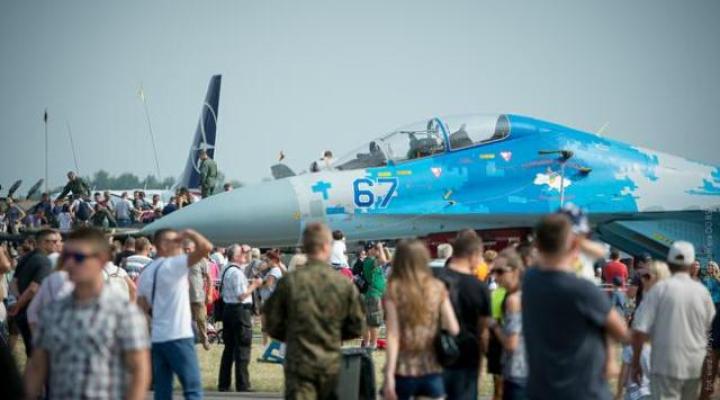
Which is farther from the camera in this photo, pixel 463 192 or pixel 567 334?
pixel 463 192

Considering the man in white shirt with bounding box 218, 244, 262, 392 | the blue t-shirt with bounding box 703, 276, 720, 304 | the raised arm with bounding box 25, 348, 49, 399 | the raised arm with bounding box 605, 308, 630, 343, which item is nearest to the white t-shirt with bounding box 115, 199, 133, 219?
the man in white shirt with bounding box 218, 244, 262, 392

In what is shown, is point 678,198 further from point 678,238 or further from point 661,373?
point 661,373

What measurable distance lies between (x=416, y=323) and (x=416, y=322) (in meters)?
0.01

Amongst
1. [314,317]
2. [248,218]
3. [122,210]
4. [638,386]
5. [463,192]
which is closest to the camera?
[314,317]

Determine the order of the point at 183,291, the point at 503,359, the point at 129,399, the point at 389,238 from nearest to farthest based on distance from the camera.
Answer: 1. the point at 129,399
2. the point at 503,359
3. the point at 183,291
4. the point at 389,238

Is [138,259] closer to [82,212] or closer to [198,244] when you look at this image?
[198,244]

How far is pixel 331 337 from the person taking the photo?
26.8 ft

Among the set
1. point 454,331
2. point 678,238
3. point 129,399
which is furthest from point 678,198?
point 129,399

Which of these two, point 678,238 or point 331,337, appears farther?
point 678,238

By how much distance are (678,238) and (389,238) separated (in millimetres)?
4816

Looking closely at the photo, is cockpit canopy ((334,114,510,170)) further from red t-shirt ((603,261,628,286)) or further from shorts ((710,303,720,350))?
shorts ((710,303,720,350))

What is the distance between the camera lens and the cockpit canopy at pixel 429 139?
64.2 feet

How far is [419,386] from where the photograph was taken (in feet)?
26.3

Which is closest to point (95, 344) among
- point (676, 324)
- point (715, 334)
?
point (676, 324)
